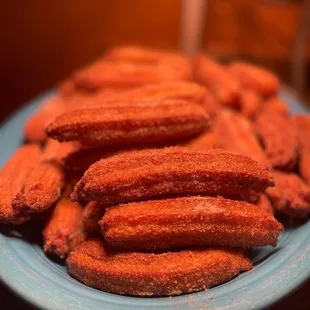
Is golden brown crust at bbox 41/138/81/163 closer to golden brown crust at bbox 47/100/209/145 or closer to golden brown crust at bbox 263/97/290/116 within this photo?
golden brown crust at bbox 47/100/209/145

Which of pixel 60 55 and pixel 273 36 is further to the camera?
pixel 273 36

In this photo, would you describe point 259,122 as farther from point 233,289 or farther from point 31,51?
point 31,51

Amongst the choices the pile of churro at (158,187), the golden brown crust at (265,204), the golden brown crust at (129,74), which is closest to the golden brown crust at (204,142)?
the pile of churro at (158,187)

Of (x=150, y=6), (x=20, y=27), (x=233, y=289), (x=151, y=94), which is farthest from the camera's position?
(x=150, y=6)

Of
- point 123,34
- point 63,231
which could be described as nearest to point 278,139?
point 63,231

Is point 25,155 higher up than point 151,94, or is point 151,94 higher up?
point 151,94

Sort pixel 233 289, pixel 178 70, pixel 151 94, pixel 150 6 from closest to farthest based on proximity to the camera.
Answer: pixel 233 289, pixel 151 94, pixel 178 70, pixel 150 6


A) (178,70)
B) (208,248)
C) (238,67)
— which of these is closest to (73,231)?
(208,248)
